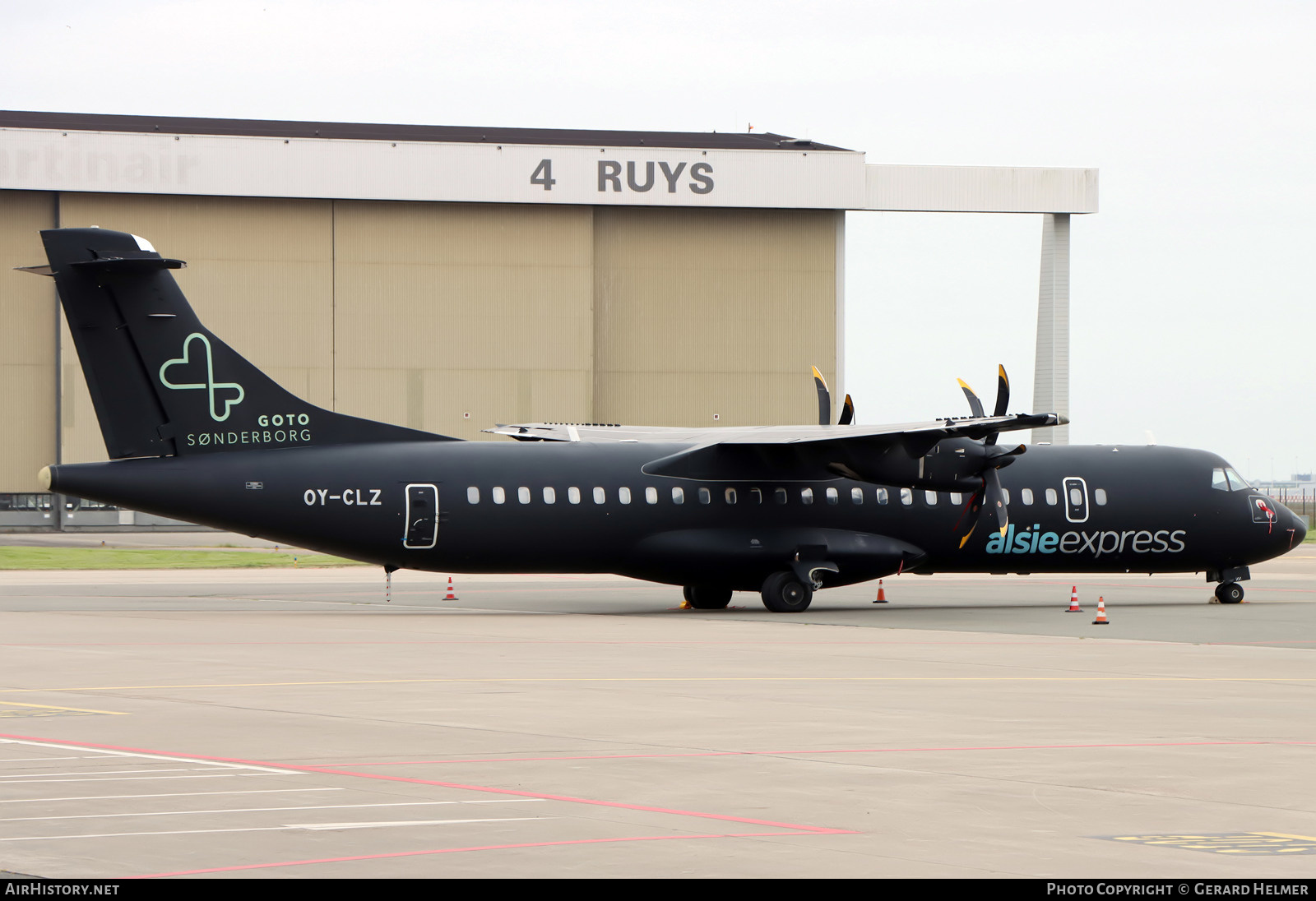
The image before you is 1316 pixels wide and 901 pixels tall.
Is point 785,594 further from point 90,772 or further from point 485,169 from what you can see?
point 485,169

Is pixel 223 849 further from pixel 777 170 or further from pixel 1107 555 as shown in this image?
pixel 777 170

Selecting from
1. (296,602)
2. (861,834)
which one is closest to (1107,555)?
(296,602)

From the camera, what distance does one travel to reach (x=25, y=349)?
2611 inches

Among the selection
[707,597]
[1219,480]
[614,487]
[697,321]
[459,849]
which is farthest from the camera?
[697,321]

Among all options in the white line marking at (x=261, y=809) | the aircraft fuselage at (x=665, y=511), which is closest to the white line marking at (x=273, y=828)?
the white line marking at (x=261, y=809)

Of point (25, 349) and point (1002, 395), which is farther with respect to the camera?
point (25, 349)

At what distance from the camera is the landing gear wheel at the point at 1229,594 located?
3139 centimetres

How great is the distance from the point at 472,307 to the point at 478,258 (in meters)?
2.21

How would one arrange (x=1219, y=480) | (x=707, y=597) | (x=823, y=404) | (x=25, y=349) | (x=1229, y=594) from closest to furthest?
(x=707, y=597)
(x=823, y=404)
(x=1219, y=480)
(x=1229, y=594)
(x=25, y=349)

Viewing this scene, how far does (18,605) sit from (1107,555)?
20.7 meters

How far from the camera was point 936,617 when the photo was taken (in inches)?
1089

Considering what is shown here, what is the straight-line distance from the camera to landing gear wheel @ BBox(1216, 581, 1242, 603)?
3139 centimetres

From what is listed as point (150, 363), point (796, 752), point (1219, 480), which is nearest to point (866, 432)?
point (1219, 480)

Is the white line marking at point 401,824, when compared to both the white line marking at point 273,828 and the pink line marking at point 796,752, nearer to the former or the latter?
the white line marking at point 273,828
